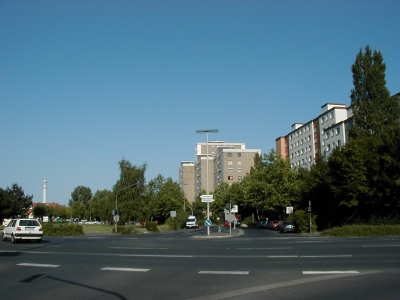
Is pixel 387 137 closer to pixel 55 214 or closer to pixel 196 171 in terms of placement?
pixel 196 171

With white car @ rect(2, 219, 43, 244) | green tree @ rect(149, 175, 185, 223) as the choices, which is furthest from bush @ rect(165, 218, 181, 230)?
white car @ rect(2, 219, 43, 244)

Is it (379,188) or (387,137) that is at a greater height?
(387,137)

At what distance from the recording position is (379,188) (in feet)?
136

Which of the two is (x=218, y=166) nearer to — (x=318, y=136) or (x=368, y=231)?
(x=318, y=136)

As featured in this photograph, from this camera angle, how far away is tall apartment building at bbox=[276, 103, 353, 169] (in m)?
86.9

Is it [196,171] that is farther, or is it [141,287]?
[196,171]

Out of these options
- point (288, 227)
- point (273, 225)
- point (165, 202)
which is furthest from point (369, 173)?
point (165, 202)

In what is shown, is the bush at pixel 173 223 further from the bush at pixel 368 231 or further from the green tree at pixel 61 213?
the green tree at pixel 61 213

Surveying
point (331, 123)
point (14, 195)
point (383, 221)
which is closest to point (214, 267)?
point (383, 221)

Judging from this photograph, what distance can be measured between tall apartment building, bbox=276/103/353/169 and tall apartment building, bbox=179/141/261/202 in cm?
2173

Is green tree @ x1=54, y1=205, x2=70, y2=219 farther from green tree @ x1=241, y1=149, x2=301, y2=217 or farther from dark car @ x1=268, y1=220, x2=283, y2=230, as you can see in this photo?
dark car @ x1=268, y1=220, x2=283, y2=230

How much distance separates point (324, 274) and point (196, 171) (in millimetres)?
165247

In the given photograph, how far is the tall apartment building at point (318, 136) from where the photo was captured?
86.9 meters

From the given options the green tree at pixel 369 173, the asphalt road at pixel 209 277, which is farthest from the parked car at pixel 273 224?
the asphalt road at pixel 209 277
